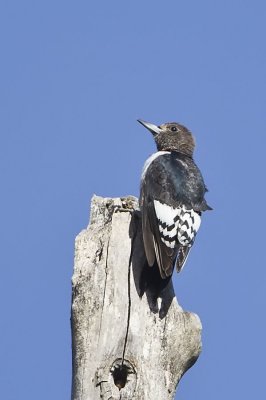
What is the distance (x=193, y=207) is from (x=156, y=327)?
180 centimetres

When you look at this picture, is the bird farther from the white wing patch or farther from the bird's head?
the bird's head

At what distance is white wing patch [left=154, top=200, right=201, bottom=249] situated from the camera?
22.4 ft

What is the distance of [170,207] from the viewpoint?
23.5 ft

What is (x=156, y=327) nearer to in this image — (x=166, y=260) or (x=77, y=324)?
(x=77, y=324)

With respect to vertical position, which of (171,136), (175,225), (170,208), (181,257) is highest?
(171,136)

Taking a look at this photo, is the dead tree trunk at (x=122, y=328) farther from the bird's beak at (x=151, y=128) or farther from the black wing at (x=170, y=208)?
the bird's beak at (x=151, y=128)

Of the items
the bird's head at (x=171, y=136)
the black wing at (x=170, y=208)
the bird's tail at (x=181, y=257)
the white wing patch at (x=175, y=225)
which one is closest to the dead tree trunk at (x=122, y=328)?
the black wing at (x=170, y=208)

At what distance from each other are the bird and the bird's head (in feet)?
3.09

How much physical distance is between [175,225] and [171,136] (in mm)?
2575

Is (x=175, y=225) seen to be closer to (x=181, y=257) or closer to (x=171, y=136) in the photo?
(x=181, y=257)

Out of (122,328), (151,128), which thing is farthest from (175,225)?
(151,128)

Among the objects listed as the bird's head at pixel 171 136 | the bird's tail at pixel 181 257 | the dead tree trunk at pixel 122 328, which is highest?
the bird's head at pixel 171 136

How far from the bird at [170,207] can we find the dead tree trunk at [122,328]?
0.34m

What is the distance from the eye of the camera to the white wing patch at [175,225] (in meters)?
6.83
